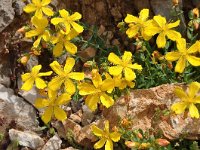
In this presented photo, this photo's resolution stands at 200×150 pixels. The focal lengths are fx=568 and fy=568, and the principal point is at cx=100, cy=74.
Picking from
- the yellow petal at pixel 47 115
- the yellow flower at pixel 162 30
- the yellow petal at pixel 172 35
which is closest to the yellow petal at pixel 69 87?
the yellow petal at pixel 47 115

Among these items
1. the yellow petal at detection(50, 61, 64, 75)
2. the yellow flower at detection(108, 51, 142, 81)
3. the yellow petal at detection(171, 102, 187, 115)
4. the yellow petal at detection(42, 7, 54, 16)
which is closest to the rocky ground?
the yellow petal at detection(171, 102, 187, 115)

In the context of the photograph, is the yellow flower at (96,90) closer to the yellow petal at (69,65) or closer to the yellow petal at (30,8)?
the yellow petal at (69,65)

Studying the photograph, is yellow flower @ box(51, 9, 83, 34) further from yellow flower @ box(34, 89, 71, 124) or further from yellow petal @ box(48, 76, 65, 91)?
yellow flower @ box(34, 89, 71, 124)

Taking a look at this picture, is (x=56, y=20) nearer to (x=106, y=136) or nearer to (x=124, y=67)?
(x=124, y=67)

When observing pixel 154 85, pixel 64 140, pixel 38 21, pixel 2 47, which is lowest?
pixel 64 140

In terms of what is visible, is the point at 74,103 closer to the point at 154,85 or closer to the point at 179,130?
the point at 154,85

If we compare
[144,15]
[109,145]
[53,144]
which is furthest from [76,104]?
[144,15]

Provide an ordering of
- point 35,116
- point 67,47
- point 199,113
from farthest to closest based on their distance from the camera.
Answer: point 35,116 < point 67,47 < point 199,113

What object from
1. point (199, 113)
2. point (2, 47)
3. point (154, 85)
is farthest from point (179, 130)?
point (2, 47)
